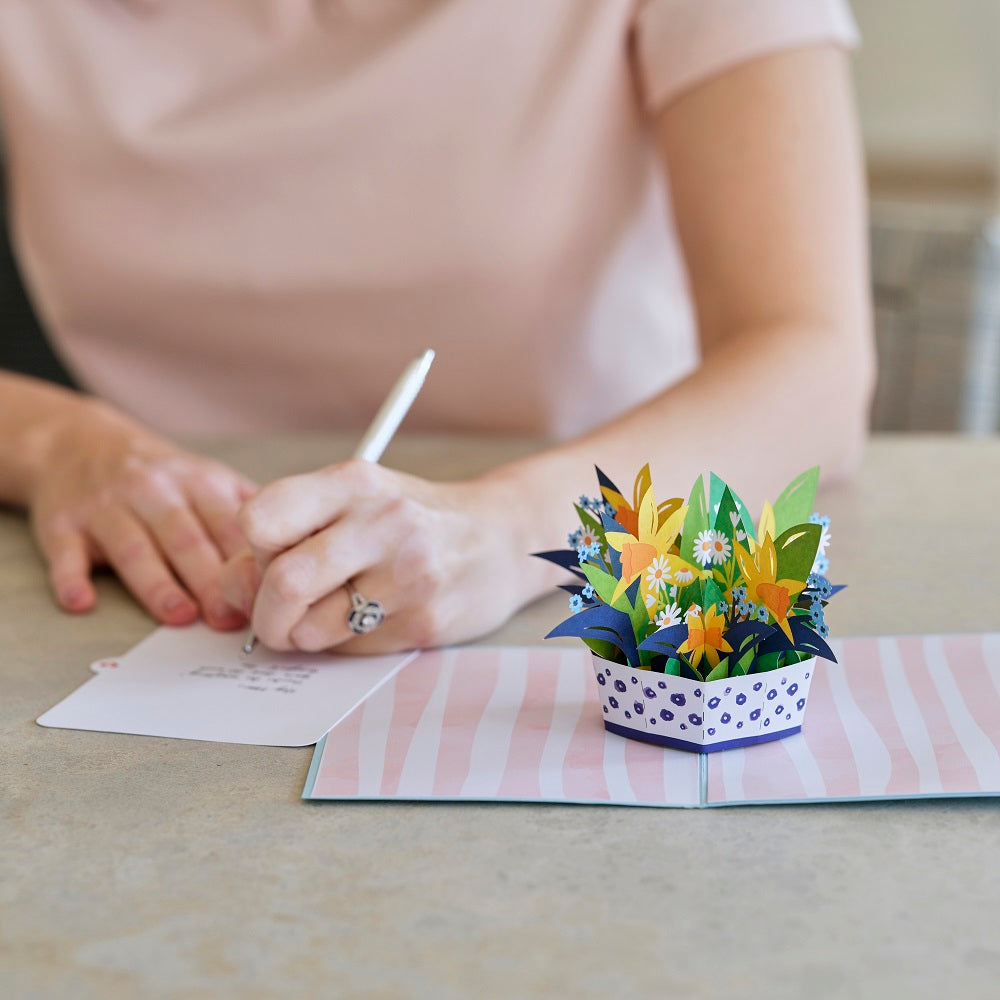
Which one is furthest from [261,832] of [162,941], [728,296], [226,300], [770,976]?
[226,300]

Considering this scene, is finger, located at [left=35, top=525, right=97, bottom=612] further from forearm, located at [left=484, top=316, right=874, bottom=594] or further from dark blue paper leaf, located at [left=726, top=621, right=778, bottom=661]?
dark blue paper leaf, located at [left=726, top=621, right=778, bottom=661]

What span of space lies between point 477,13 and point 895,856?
0.94 m

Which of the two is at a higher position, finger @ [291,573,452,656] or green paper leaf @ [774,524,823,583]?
green paper leaf @ [774,524,823,583]

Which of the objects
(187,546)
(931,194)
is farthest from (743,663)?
(931,194)

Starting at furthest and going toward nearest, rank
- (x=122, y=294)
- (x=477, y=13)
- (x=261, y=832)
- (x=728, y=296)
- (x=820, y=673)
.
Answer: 1. (x=122, y=294)
2. (x=477, y=13)
3. (x=728, y=296)
4. (x=820, y=673)
5. (x=261, y=832)

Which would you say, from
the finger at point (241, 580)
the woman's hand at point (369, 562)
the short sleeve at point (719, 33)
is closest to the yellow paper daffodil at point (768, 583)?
the woman's hand at point (369, 562)

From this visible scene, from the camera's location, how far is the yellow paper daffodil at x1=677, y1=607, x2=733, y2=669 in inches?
22.2

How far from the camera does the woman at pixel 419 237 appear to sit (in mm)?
942

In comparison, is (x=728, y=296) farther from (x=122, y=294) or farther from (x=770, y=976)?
(x=770, y=976)

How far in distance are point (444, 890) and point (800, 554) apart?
22 centimetres

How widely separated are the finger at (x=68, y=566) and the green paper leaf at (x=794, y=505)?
474mm

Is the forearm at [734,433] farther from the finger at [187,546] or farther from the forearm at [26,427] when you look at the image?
the forearm at [26,427]

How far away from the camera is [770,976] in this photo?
0.41 m

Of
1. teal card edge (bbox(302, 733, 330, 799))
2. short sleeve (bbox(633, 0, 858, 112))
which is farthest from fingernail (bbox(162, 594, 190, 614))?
short sleeve (bbox(633, 0, 858, 112))
